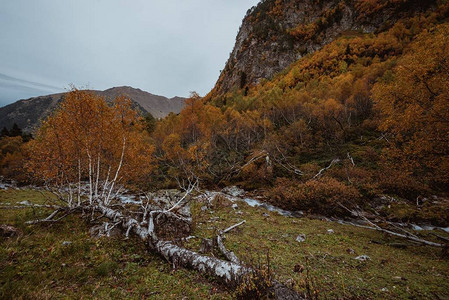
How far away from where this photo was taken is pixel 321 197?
55.6 feet

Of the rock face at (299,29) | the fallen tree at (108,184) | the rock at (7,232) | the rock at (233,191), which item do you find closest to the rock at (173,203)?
the fallen tree at (108,184)

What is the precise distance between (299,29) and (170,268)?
142610mm

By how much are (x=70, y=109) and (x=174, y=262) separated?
562 inches

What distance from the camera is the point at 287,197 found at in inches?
723

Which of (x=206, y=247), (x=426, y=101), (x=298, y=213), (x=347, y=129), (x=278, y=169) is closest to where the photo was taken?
(x=206, y=247)

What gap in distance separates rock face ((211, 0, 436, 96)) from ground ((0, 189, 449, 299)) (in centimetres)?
10065

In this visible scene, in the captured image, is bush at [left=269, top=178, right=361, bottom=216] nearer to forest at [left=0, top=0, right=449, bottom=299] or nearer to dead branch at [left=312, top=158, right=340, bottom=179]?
forest at [left=0, top=0, right=449, bottom=299]

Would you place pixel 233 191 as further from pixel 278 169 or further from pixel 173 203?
pixel 173 203

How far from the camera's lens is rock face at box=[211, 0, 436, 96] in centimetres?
8888

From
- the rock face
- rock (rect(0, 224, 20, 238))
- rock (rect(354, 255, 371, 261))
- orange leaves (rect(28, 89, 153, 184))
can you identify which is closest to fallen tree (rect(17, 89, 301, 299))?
orange leaves (rect(28, 89, 153, 184))

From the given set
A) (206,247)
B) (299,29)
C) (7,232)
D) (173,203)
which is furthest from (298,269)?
(299,29)

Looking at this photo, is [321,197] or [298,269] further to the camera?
[321,197]

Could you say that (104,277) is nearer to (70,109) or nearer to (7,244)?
(7,244)

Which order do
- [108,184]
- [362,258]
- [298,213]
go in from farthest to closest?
[298,213] < [108,184] < [362,258]
